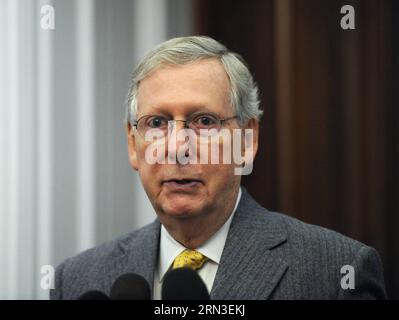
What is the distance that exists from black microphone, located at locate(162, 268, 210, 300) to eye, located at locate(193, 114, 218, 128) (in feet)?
1.41

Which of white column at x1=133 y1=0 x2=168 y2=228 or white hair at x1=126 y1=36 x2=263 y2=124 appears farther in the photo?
white column at x1=133 y1=0 x2=168 y2=228

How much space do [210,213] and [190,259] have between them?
0.45 feet

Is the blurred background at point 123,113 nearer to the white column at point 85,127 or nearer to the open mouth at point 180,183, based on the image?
the white column at point 85,127

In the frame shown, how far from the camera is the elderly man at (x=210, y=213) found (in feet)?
4.65

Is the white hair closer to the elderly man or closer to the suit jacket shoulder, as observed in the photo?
the elderly man

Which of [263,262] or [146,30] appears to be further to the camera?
[146,30]

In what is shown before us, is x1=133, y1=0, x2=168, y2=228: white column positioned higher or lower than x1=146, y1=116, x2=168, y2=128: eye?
higher

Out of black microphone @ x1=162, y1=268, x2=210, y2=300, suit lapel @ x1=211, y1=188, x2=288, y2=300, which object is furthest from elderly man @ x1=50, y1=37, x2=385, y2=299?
black microphone @ x1=162, y1=268, x2=210, y2=300

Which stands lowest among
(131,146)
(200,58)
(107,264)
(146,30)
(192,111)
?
(107,264)

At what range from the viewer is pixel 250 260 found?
143 centimetres

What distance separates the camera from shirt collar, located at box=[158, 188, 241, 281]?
149 cm

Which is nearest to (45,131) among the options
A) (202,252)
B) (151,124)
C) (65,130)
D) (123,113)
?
(65,130)

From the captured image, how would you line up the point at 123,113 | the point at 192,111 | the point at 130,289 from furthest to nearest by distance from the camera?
1. the point at 123,113
2. the point at 192,111
3. the point at 130,289

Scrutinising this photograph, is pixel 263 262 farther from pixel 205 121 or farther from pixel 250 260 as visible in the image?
pixel 205 121
